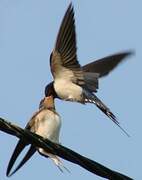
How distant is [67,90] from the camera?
4.33m

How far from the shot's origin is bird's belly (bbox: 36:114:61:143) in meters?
3.62

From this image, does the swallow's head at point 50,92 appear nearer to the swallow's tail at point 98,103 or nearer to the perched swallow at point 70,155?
the swallow's tail at point 98,103

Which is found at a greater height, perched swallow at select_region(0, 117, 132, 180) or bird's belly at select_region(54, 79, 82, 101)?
perched swallow at select_region(0, 117, 132, 180)

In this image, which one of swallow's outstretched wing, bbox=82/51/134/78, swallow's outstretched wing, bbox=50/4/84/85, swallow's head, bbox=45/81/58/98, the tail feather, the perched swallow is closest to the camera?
the perched swallow

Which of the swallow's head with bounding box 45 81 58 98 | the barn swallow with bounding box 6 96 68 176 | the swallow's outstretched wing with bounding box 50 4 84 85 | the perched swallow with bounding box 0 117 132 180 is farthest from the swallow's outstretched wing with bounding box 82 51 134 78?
the perched swallow with bounding box 0 117 132 180

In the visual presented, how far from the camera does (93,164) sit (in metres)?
2.79

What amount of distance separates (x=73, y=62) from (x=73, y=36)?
0.76 feet

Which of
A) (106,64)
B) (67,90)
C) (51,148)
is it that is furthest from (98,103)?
(106,64)

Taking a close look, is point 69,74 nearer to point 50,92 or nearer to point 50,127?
point 50,92

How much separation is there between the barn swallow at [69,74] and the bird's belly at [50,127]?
0.43m

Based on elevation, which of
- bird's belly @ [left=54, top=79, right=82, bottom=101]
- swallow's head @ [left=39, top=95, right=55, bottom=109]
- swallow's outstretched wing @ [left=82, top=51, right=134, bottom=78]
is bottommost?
swallow's outstretched wing @ [left=82, top=51, right=134, bottom=78]

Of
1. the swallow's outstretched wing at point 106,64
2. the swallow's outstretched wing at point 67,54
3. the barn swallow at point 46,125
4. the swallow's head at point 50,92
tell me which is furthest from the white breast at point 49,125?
the swallow's outstretched wing at point 106,64

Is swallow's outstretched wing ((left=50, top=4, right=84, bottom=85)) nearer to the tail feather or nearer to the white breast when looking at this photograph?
the white breast

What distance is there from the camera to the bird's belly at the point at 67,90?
424 cm
